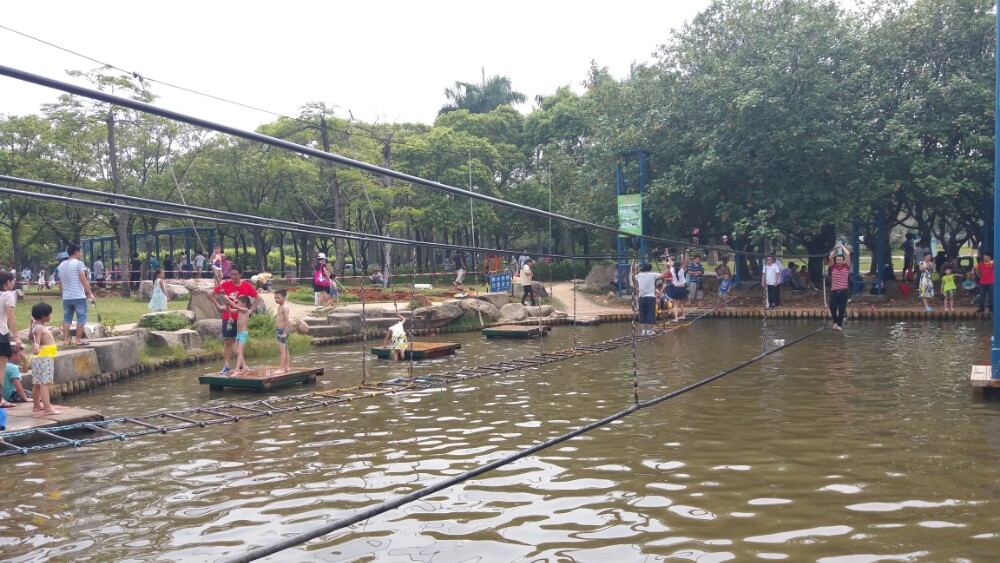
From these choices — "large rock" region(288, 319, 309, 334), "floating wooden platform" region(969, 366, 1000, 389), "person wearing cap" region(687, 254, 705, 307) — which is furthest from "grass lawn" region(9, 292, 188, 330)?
"person wearing cap" region(687, 254, 705, 307)

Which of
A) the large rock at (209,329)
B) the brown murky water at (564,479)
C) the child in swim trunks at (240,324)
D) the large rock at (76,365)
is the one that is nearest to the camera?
the brown murky water at (564,479)

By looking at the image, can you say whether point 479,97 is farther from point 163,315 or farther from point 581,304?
point 163,315

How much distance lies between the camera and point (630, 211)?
24.2 m

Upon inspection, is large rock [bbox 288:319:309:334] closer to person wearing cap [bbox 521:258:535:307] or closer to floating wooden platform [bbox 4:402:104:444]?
person wearing cap [bbox 521:258:535:307]

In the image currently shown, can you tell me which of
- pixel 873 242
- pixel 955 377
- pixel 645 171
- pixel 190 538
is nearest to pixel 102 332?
pixel 190 538

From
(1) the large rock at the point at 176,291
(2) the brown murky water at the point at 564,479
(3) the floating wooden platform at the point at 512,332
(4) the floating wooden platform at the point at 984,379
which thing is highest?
(1) the large rock at the point at 176,291

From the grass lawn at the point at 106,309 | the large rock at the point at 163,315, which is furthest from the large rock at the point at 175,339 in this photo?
the grass lawn at the point at 106,309

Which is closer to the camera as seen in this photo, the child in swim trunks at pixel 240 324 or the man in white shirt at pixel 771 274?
the child in swim trunks at pixel 240 324

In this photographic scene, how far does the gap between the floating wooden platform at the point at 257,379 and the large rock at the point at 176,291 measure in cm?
1375

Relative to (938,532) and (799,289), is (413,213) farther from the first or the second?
(938,532)

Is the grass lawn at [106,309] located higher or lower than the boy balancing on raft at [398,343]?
higher

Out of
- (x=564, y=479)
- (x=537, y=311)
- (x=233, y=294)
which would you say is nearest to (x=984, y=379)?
(x=564, y=479)

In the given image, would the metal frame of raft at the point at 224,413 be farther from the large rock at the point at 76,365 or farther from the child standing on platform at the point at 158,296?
the child standing on platform at the point at 158,296

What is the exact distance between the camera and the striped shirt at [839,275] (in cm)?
1525
